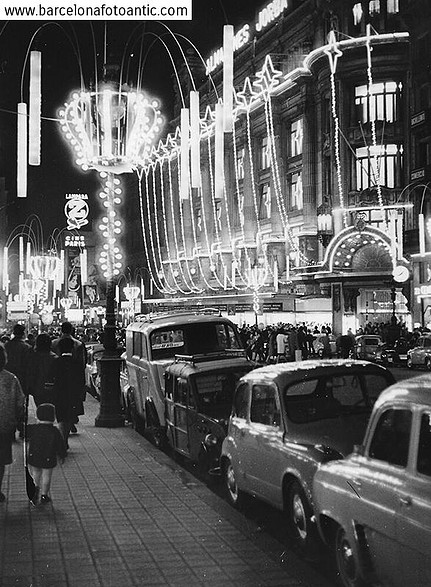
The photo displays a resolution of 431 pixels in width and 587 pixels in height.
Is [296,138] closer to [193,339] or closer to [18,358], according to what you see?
[193,339]

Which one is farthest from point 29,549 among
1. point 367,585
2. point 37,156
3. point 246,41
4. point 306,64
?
point 246,41

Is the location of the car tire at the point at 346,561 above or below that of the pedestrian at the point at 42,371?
below

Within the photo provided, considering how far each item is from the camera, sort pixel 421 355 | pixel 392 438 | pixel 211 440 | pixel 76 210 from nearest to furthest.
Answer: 1. pixel 392 438
2. pixel 211 440
3. pixel 421 355
4. pixel 76 210

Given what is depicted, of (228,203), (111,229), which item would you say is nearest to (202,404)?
(111,229)

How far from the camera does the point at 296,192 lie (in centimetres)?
6391

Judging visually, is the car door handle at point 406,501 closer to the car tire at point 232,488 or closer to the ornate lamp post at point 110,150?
the car tire at point 232,488

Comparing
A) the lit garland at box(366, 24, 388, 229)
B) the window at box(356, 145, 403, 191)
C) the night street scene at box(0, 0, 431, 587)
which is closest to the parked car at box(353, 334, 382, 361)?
the night street scene at box(0, 0, 431, 587)

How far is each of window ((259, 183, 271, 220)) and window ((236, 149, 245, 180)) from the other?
380 centimetres

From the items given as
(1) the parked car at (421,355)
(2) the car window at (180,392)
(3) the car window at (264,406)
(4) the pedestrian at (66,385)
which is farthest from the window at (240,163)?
(3) the car window at (264,406)

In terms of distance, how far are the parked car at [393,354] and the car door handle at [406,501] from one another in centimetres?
3360

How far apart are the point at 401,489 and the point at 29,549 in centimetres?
401

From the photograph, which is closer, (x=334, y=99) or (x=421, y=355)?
(x=421, y=355)

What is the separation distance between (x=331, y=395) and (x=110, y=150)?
10.5 m

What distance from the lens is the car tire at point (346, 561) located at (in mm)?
7113
